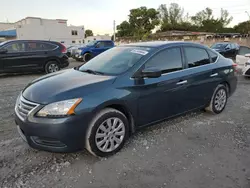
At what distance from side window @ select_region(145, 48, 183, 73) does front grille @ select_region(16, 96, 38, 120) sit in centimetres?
168

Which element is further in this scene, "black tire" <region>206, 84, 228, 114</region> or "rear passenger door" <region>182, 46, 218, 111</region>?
"black tire" <region>206, 84, 228, 114</region>

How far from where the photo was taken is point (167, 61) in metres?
3.53

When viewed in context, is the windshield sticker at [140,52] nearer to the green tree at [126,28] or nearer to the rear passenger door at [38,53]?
the rear passenger door at [38,53]

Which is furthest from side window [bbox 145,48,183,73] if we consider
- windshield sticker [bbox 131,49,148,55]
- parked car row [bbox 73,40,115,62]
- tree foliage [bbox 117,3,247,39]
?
tree foliage [bbox 117,3,247,39]

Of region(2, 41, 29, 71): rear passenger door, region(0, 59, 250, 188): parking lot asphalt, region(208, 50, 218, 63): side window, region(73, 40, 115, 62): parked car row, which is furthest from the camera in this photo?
region(73, 40, 115, 62): parked car row

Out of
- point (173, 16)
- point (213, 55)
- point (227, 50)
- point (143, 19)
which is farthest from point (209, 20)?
point (213, 55)

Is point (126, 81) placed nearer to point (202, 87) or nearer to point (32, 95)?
point (32, 95)

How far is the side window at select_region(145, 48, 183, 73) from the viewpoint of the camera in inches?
132

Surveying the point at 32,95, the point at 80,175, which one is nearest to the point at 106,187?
the point at 80,175

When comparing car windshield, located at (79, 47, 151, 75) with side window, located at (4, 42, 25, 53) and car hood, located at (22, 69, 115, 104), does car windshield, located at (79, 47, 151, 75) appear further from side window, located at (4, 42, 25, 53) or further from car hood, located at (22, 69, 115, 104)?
side window, located at (4, 42, 25, 53)

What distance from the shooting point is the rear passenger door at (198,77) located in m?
3.78

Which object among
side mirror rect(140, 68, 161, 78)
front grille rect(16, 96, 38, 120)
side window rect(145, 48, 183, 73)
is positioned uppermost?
side window rect(145, 48, 183, 73)

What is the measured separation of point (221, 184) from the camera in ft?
7.86

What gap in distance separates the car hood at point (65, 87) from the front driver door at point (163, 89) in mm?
570
